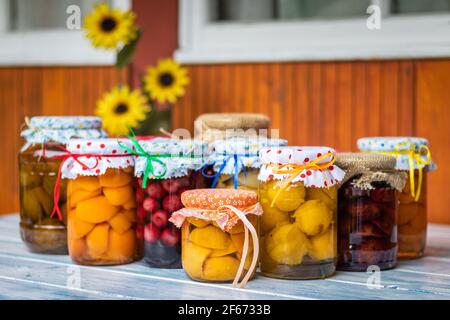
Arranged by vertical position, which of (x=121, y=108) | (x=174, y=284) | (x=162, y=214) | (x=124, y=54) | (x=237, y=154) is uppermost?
(x=124, y=54)

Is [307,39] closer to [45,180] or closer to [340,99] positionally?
[340,99]

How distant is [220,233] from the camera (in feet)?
3.55

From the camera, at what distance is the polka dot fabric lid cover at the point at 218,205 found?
107 centimetres

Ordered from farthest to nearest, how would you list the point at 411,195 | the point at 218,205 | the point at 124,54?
the point at 124,54, the point at 411,195, the point at 218,205

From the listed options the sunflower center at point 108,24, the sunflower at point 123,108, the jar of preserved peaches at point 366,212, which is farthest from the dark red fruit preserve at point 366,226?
the sunflower center at point 108,24

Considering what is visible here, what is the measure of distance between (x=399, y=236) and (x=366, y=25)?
0.96 meters

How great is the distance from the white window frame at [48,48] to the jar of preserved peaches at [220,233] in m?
1.53

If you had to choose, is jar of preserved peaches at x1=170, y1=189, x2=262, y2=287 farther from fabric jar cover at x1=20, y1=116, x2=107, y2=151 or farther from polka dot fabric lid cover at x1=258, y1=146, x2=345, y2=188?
fabric jar cover at x1=20, y1=116, x2=107, y2=151

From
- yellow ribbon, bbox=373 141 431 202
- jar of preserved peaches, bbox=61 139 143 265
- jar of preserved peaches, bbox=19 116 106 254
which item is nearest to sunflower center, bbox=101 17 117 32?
jar of preserved peaches, bbox=19 116 106 254

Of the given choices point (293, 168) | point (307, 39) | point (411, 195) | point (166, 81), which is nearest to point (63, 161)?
point (293, 168)

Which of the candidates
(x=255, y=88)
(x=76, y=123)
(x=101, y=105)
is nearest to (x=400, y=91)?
(x=255, y=88)

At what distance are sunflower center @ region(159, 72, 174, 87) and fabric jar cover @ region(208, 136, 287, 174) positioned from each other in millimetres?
1070

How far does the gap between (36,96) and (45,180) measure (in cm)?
143

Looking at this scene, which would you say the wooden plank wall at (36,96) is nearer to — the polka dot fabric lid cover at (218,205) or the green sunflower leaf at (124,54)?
the green sunflower leaf at (124,54)
